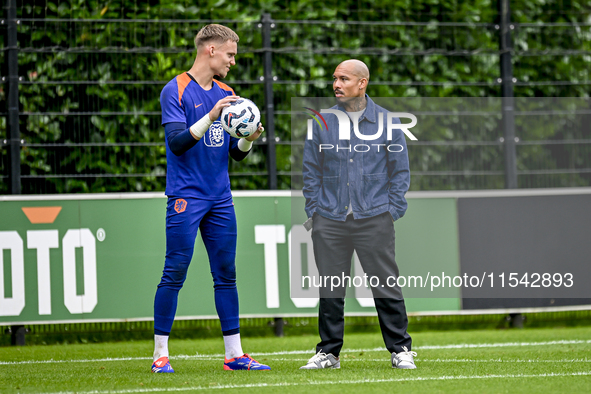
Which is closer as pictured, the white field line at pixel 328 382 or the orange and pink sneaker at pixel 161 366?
the white field line at pixel 328 382

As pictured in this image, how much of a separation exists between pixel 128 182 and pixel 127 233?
0.69 m

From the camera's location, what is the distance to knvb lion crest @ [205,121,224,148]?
5160 mm

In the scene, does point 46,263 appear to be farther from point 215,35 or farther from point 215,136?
point 215,35

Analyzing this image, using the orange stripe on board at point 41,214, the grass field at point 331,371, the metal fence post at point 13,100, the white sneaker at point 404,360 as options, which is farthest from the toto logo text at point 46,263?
the white sneaker at point 404,360

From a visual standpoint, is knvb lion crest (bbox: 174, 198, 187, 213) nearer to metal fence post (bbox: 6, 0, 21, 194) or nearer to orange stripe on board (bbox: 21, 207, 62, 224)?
orange stripe on board (bbox: 21, 207, 62, 224)

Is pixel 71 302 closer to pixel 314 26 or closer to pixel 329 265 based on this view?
pixel 329 265

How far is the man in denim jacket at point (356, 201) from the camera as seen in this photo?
5211 mm

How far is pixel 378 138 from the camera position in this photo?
5223 millimetres

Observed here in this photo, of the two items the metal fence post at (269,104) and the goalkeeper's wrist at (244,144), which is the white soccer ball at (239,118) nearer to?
the goalkeeper's wrist at (244,144)

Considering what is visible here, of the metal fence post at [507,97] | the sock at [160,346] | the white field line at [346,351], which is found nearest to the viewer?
the sock at [160,346]

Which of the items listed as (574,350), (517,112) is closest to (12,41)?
(517,112)

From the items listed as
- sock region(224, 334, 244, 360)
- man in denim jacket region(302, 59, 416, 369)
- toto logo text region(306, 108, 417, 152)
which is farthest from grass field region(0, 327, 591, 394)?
toto logo text region(306, 108, 417, 152)

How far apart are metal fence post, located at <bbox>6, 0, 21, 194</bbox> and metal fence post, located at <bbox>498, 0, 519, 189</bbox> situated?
15.4 ft

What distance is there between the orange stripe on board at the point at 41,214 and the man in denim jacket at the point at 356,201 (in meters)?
3.05
